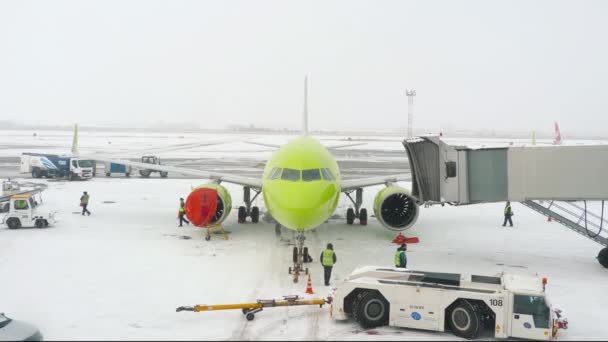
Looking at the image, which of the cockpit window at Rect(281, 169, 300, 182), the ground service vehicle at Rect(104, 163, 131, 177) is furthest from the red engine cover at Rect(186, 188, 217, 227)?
the ground service vehicle at Rect(104, 163, 131, 177)

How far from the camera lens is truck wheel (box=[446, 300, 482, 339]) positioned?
11375 millimetres

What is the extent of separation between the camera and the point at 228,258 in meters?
18.2

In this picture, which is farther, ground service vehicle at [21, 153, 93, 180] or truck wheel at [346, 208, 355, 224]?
ground service vehicle at [21, 153, 93, 180]

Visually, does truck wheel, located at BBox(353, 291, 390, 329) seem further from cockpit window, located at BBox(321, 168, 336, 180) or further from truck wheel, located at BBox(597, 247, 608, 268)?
truck wheel, located at BBox(597, 247, 608, 268)

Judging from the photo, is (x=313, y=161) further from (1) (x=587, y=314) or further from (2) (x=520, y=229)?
(2) (x=520, y=229)

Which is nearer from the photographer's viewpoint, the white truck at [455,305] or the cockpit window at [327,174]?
the white truck at [455,305]

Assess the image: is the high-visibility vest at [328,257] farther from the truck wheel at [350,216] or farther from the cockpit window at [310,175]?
the truck wheel at [350,216]

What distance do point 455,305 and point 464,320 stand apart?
0.37 meters

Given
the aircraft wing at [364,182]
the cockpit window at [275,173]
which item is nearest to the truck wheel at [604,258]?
the aircraft wing at [364,182]

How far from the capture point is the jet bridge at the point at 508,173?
57.1 feet

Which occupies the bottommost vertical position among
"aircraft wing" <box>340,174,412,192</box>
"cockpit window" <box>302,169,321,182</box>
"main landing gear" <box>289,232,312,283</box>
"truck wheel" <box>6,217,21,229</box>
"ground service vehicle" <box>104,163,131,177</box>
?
"main landing gear" <box>289,232,312,283</box>

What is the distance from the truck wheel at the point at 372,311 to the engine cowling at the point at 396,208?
31.7 ft

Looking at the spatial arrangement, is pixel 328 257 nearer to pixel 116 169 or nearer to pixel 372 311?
pixel 372 311

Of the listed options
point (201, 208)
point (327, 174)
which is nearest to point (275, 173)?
point (327, 174)
